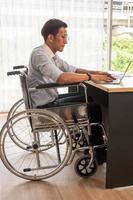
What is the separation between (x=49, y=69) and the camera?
6.57ft

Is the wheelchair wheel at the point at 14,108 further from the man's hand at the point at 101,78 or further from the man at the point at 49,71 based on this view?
the man's hand at the point at 101,78

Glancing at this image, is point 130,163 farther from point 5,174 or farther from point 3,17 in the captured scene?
point 3,17

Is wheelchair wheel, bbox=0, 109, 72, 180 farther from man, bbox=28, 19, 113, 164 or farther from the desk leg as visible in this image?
the desk leg

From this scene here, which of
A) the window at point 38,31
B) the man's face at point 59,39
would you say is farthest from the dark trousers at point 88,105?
the window at point 38,31

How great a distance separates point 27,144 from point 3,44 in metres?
1.64

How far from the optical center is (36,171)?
2.28m

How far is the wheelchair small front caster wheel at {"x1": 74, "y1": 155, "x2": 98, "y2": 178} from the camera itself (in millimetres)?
2137

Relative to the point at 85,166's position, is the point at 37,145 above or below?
above

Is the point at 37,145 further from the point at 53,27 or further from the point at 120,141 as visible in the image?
the point at 53,27

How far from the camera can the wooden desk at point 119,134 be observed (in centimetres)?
186

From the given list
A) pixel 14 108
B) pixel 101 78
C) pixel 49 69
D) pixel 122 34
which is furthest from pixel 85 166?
pixel 122 34

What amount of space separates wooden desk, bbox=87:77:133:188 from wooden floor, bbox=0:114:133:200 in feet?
0.29

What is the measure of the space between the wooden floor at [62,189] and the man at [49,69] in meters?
0.56

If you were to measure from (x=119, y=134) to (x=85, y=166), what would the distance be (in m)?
0.40
